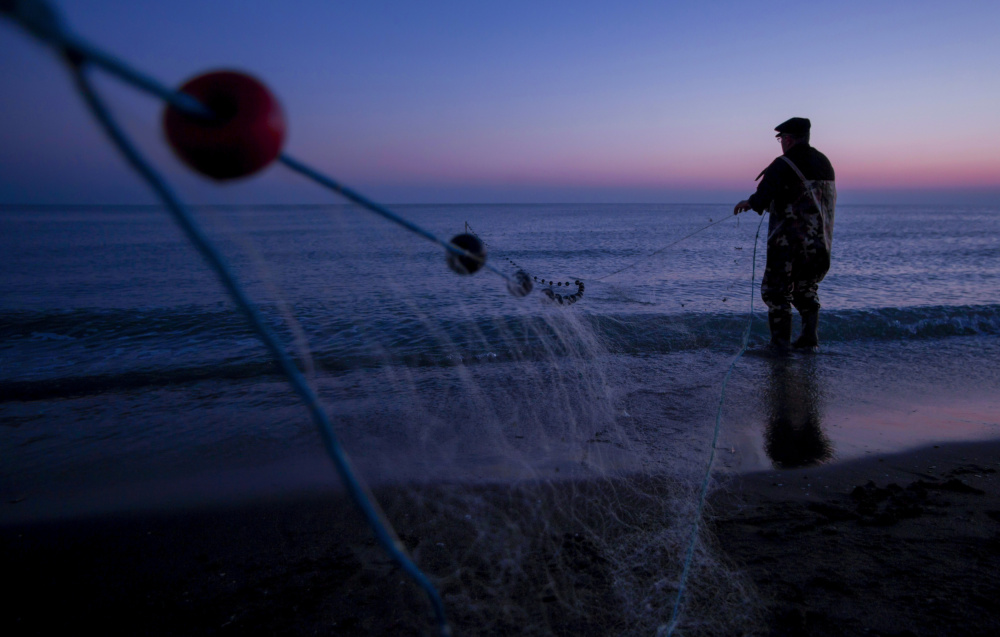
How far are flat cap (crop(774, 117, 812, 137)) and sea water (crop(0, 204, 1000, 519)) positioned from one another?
1249mm

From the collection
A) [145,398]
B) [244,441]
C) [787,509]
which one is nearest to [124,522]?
[244,441]

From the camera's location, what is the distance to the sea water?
3.91 m

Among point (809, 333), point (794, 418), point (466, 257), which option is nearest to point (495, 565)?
point (466, 257)

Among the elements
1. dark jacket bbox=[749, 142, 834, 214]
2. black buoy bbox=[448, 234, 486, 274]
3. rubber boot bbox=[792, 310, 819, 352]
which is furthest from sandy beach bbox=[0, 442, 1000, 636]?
dark jacket bbox=[749, 142, 834, 214]

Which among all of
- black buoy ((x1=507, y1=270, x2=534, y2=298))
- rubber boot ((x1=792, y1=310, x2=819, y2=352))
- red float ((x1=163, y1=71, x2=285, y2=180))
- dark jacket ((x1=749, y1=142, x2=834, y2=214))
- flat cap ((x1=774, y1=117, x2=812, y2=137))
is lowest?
rubber boot ((x1=792, y1=310, x2=819, y2=352))

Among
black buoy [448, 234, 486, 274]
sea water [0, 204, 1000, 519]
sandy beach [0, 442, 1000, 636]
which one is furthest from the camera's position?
sea water [0, 204, 1000, 519]

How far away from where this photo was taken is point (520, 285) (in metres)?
3.20

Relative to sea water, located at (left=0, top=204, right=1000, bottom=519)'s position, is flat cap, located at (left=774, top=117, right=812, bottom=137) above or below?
above

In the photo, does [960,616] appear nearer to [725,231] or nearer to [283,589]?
[283,589]

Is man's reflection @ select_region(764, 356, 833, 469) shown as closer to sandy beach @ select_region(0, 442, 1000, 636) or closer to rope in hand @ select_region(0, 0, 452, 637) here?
sandy beach @ select_region(0, 442, 1000, 636)

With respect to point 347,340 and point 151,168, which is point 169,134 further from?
point 347,340

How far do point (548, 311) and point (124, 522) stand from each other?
3.42 m

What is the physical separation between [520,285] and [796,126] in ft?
14.9

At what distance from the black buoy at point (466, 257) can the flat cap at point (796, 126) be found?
4.94m
